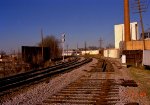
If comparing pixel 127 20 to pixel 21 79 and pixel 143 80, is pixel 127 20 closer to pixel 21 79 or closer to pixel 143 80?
pixel 143 80

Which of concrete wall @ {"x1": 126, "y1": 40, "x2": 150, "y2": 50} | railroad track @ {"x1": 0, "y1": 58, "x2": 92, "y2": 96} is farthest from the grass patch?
concrete wall @ {"x1": 126, "y1": 40, "x2": 150, "y2": 50}

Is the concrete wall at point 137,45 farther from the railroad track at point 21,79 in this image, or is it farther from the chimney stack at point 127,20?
the railroad track at point 21,79

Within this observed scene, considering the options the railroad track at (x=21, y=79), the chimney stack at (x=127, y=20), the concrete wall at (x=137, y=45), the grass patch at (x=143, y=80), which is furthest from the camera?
the chimney stack at (x=127, y=20)

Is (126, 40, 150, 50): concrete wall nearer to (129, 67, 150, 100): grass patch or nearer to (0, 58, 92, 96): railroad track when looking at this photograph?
(129, 67, 150, 100): grass patch

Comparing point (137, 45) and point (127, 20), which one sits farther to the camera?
point (127, 20)

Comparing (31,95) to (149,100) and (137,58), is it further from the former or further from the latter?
(137,58)

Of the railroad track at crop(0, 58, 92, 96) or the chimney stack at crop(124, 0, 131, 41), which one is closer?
the railroad track at crop(0, 58, 92, 96)

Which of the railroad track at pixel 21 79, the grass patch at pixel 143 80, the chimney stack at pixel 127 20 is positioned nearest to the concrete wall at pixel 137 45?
the chimney stack at pixel 127 20

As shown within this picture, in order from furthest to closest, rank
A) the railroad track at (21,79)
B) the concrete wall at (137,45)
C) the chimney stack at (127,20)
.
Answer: the chimney stack at (127,20) < the concrete wall at (137,45) < the railroad track at (21,79)

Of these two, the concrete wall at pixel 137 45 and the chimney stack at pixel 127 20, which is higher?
the chimney stack at pixel 127 20

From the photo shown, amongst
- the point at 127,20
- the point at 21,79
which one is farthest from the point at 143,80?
the point at 127,20

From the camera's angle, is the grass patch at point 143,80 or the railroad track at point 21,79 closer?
the grass patch at point 143,80

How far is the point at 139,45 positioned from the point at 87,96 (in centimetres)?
4211

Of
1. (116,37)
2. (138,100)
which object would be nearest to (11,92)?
(138,100)
